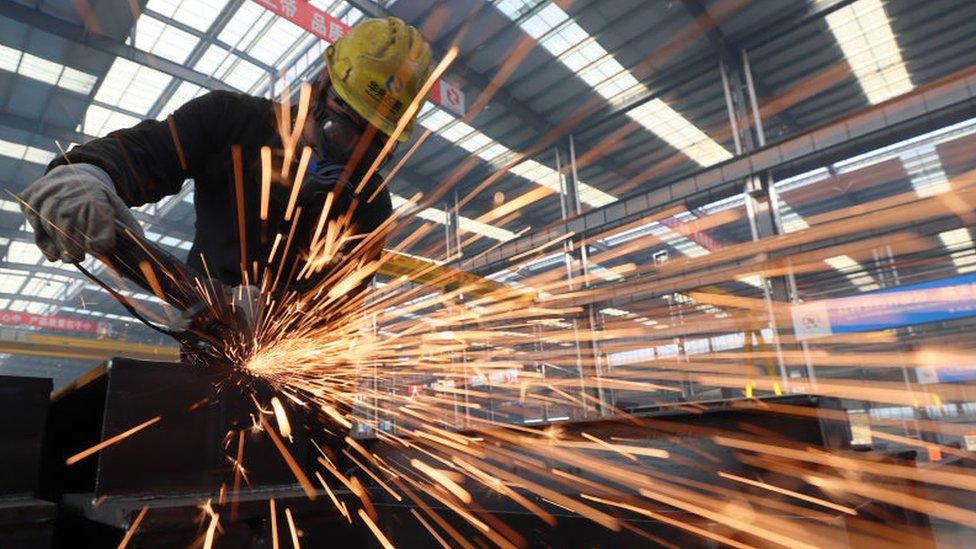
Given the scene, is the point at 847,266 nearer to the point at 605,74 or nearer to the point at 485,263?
the point at 605,74

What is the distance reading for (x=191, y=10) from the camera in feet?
23.4

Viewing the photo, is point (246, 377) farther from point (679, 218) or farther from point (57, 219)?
point (679, 218)

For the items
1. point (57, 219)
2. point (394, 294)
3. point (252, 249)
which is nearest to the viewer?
point (57, 219)

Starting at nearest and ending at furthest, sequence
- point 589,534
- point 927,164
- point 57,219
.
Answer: point 57,219 → point 589,534 → point 927,164

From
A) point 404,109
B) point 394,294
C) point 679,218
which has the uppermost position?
point 679,218

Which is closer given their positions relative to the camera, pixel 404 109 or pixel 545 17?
pixel 404 109

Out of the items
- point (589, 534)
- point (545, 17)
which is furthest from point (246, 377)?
point (545, 17)

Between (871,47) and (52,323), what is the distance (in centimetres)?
1674

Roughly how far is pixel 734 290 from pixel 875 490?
14.8 m

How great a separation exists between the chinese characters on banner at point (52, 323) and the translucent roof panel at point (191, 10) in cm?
939

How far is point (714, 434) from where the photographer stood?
1555 mm

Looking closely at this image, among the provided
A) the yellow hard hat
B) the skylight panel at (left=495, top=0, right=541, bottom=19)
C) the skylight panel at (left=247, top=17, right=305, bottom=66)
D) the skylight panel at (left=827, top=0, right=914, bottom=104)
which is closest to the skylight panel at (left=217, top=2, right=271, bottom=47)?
the skylight panel at (left=247, top=17, right=305, bottom=66)

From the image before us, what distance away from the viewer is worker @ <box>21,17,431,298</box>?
1915mm

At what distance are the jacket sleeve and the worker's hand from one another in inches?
5.4
